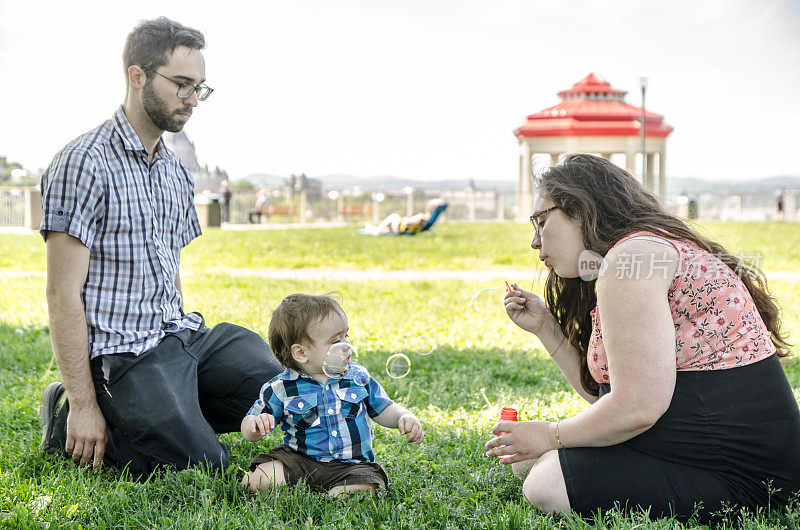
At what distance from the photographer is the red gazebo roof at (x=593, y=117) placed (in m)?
32.2

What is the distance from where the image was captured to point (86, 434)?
2.88m

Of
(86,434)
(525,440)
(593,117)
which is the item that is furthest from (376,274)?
(593,117)

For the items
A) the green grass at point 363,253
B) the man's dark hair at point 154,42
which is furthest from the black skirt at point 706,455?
the green grass at point 363,253

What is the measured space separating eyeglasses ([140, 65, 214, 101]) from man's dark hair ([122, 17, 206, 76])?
0.04 meters

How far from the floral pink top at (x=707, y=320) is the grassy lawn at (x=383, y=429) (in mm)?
494

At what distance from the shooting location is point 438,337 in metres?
5.88

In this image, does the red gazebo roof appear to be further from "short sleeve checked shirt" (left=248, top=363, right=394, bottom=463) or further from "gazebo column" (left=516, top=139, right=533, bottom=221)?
"short sleeve checked shirt" (left=248, top=363, right=394, bottom=463)

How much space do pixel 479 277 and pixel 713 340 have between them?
309 inches

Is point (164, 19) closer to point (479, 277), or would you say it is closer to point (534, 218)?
point (534, 218)

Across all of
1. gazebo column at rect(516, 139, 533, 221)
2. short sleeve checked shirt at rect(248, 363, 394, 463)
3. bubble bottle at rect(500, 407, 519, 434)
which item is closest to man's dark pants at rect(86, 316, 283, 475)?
short sleeve checked shirt at rect(248, 363, 394, 463)

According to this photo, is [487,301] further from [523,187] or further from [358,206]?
[523,187]

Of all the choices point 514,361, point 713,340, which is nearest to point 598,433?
point 713,340

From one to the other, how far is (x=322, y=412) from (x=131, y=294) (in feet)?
3.01

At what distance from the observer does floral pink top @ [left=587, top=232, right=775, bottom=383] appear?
7.70 feet
